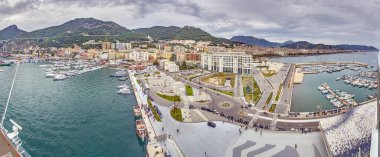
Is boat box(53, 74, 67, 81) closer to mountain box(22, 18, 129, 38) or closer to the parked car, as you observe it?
the parked car

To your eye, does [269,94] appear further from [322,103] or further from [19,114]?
[19,114]

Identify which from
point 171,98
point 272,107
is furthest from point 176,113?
point 272,107

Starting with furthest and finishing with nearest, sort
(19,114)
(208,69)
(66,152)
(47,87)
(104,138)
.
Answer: (208,69)
(47,87)
(19,114)
(104,138)
(66,152)

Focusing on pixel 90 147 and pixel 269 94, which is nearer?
pixel 90 147

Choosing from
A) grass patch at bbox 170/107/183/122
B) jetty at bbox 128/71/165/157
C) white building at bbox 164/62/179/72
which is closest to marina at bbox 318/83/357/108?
grass patch at bbox 170/107/183/122

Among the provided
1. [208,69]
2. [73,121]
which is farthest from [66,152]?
[208,69]

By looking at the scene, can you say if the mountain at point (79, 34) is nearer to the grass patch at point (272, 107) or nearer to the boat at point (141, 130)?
the boat at point (141, 130)

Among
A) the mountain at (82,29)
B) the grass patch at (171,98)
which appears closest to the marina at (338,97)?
the grass patch at (171,98)
